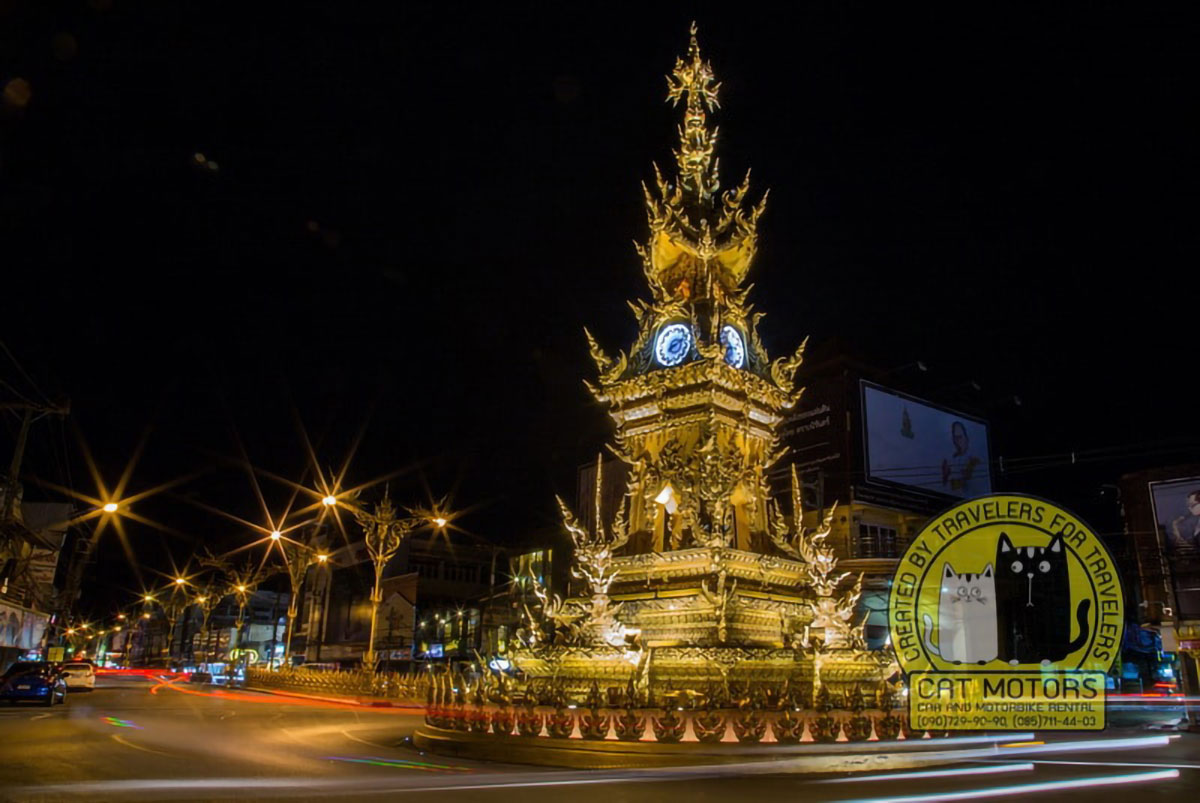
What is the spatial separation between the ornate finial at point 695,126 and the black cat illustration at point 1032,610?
96.1ft

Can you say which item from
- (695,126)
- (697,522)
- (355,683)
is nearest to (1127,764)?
(697,522)

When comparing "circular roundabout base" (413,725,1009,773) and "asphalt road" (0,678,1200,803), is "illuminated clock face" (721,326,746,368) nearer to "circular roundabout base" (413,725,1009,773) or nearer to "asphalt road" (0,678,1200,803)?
"circular roundabout base" (413,725,1009,773)

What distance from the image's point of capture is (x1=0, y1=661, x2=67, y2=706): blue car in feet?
79.7

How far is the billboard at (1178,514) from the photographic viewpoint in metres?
37.2

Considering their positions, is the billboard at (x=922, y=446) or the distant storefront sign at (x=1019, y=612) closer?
the distant storefront sign at (x=1019, y=612)

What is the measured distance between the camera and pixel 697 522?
613 inches

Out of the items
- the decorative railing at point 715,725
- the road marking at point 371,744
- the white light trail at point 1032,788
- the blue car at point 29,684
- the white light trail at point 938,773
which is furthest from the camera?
the blue car at point 29,684

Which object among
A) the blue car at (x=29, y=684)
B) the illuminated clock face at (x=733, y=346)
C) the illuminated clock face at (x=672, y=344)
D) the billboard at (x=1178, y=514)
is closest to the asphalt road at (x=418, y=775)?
the illuminated clock face at (x=733, y=346)

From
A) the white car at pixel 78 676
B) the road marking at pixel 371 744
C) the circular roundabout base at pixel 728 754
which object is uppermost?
the circular roundabout base at pixel 728 754

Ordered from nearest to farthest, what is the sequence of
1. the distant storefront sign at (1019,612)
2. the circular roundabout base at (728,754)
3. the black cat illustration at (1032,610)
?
the circular roundabout base at (728,754), the distant storefront sign at (1019,612), the black cat illustration at (1032,610)

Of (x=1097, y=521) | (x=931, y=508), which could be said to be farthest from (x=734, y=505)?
(x=1097, y=521)

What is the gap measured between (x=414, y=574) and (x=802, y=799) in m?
57.7

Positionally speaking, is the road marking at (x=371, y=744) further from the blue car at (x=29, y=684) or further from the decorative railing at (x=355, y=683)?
the blue car at (x=29, y=684)

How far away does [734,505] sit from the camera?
658 inches
